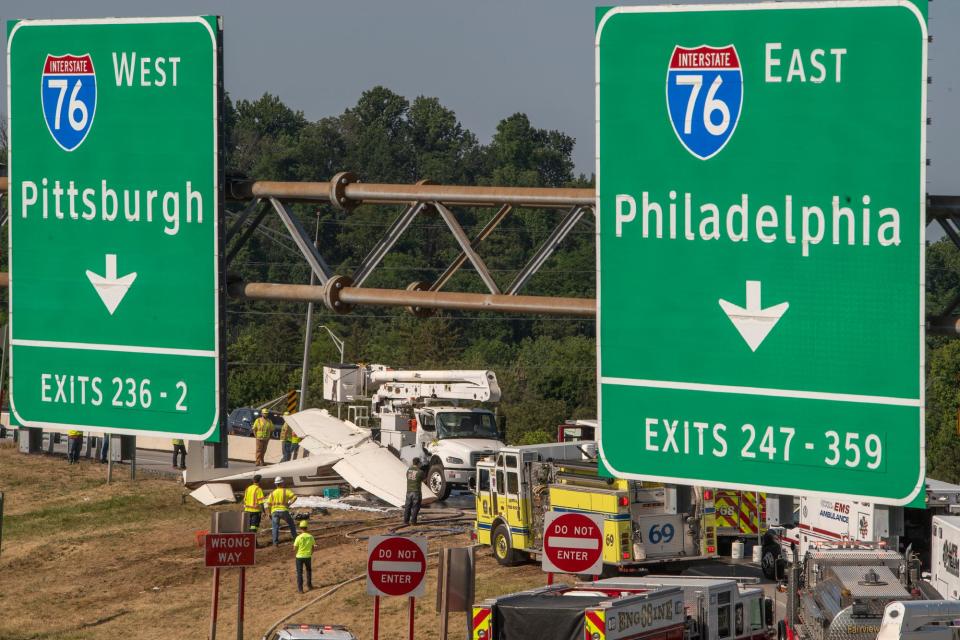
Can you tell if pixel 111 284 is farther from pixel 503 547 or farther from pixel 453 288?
pixel 453 288

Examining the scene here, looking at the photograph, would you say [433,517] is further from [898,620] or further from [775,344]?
[775,344]

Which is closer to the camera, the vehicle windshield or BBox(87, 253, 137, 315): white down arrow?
BBox(87, 253, 137, 315): white down arrow

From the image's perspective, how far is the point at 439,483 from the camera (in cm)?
4312

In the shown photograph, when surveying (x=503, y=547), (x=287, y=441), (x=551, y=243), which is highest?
(x=551, y=243)

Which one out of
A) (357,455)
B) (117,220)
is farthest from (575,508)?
(117,220)

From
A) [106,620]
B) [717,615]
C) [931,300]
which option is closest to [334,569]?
[106,620]

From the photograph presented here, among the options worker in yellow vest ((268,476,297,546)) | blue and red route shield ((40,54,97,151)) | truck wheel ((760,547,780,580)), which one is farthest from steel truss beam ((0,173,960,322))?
worker in yellow vest ((268,476,297,546))

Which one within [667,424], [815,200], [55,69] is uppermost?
[55,69]

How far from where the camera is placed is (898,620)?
18141 mm

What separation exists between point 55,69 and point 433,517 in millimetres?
28295

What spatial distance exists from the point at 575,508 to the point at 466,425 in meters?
14.4

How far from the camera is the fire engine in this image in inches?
787

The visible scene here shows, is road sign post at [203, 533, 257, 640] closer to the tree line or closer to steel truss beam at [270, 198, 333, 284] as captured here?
steel truss beam at [270, 198, 333, 284]

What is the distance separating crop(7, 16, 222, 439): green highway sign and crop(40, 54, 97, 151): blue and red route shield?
0.04ft
